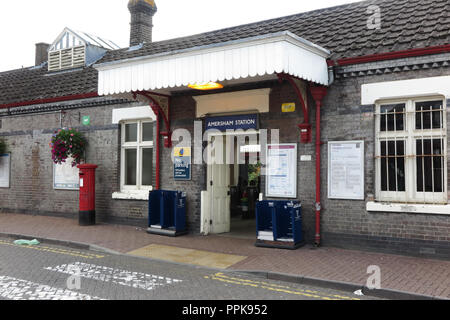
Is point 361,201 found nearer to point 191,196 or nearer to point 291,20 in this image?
point 191,196

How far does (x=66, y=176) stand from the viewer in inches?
549

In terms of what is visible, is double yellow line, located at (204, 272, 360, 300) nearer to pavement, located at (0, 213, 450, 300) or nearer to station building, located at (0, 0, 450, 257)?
pavement, located at (0, 213, 450, 300)

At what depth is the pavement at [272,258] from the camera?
657 cm

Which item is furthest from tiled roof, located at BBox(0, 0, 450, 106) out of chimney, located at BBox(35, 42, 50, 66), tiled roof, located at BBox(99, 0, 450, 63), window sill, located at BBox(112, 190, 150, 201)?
chimney, located at BBox(35, 42, 50, 66)

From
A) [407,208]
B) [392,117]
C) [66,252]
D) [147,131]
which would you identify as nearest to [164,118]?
[147,131]

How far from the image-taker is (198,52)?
8.83 meters

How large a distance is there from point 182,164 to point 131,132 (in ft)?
7.72

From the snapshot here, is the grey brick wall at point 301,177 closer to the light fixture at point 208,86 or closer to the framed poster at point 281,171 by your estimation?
the framed poster at point 281,171

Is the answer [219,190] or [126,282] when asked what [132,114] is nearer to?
[219,190]

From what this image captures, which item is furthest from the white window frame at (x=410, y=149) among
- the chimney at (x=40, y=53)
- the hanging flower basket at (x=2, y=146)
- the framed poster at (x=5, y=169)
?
the chimney at (x=40, y=53)

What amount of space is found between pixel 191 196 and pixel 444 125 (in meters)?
6.25

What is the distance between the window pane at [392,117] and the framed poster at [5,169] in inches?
510
